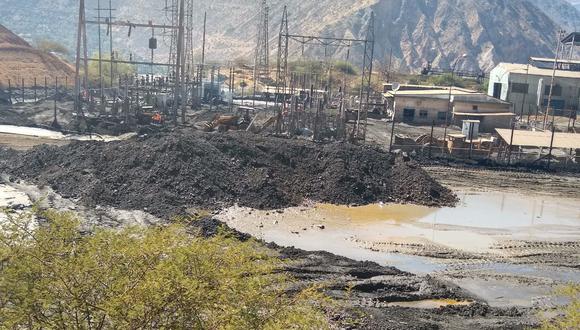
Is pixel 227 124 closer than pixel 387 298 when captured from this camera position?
No

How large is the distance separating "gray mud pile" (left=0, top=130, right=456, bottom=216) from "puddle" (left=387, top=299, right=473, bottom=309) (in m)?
8.40

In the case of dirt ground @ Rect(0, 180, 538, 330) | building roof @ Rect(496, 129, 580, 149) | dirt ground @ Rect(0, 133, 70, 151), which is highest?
building roof @ Rect(496, 129, 580, 149)

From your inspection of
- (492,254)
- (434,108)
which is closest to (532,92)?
(434,108)

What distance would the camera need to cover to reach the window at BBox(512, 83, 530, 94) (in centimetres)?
5197

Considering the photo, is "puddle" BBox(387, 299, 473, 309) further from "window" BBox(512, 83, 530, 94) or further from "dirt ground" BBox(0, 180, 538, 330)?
"window" BBox(512, 83, 530, 94)

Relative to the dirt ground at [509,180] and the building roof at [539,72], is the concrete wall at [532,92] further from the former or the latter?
the dirt ground at [509,180]

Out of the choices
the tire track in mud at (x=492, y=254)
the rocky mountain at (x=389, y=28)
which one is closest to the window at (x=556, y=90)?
the tire track in mud at (x=492, y=254)

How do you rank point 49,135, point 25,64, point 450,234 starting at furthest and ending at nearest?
point 25,64, point 49,135, point 450,234

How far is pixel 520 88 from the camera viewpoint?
172 ft

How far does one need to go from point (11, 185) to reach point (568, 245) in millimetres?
19209

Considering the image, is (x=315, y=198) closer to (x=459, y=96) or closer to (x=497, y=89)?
(x=459, y=96)

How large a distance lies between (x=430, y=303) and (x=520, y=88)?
41.0 m

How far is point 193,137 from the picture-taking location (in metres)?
26.4

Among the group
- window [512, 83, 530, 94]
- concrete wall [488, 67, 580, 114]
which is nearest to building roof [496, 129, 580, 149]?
concrete wall [488, 67, 580, 114]
